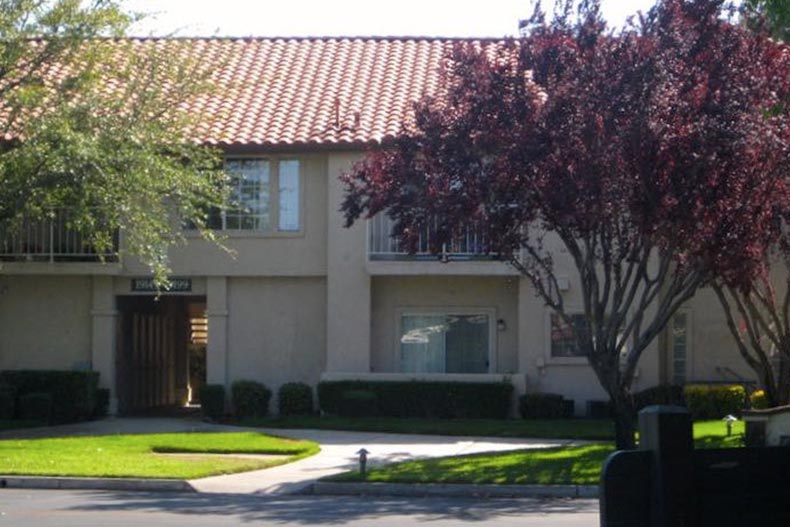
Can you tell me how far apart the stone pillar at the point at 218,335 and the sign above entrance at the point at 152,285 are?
60 cm

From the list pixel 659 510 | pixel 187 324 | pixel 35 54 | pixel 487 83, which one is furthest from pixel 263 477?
pixel 187 324

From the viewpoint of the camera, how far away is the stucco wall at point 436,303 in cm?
3069

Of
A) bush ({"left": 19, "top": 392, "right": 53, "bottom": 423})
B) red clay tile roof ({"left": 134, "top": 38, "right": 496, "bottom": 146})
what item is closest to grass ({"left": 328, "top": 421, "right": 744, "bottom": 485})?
red clay tile roof ({"left": 134, "top": 38, "right": 496, "bottom": 146})

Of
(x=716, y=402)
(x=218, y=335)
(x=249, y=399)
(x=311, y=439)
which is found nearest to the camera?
(x=311, y=439)

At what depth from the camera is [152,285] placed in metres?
31.1

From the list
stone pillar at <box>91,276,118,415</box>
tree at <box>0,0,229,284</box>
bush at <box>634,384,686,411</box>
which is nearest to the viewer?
tree at <box>0,0,229,284</box>

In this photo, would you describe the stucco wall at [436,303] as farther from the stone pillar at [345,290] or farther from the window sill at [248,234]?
the window sill at [248,234]

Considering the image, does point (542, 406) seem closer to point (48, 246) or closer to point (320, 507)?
point (48, 246)

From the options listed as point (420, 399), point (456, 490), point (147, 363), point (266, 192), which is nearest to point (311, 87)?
point (266, 192)

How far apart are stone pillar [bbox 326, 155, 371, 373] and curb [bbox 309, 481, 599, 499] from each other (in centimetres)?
1084

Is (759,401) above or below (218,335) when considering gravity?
below

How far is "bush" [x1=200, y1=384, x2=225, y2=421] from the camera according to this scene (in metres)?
30.2

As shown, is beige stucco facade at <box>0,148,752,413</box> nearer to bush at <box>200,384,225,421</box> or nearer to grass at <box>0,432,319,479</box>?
bush at <box>200,384,225,421</box>

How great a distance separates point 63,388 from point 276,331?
4530mm
